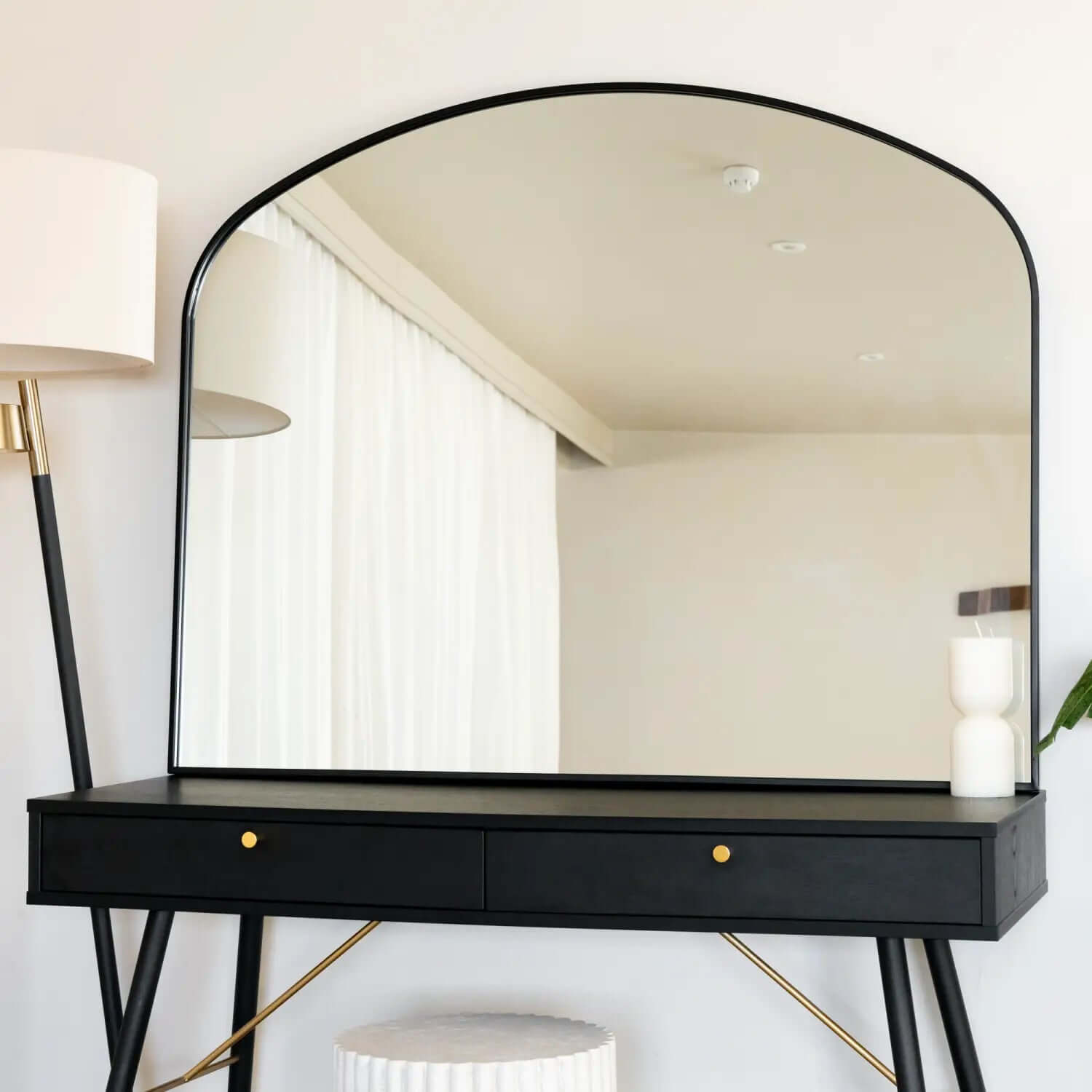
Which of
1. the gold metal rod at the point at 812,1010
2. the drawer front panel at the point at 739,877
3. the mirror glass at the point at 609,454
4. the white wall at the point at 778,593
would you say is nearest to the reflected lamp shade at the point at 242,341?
the mirror glass at the point at 609,454

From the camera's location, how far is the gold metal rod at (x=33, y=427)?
1.96m

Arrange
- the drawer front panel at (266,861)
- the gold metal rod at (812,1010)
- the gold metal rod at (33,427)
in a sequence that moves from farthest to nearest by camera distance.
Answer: the gold metal rod at (33,427) < the gold metal rod at (812,1010) < the drawer front panel at (266,861)

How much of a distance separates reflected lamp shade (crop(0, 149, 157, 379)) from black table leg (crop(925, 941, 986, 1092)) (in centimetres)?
133

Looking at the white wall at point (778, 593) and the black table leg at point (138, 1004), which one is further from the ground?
the white wall at point (778, 593)

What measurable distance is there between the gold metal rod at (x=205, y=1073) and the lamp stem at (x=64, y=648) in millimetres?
120

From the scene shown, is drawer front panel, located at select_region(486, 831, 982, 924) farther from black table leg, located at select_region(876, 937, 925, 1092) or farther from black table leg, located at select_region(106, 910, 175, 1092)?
black table leg, located at select_region(106, 910, 175, 1092)

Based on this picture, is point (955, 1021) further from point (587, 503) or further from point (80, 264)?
point (80, 264)

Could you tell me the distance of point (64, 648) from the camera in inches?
77.2

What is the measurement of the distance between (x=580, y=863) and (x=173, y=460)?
997 millimetres

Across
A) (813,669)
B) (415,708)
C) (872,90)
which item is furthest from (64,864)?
(872,90)

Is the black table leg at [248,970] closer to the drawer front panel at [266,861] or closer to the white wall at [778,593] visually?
the drawer front panel at [266,861]

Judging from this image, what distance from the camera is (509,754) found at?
1927 mm

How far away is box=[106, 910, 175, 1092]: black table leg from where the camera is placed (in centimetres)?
175

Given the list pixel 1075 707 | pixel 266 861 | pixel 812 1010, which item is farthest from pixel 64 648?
pixel 1075 707
